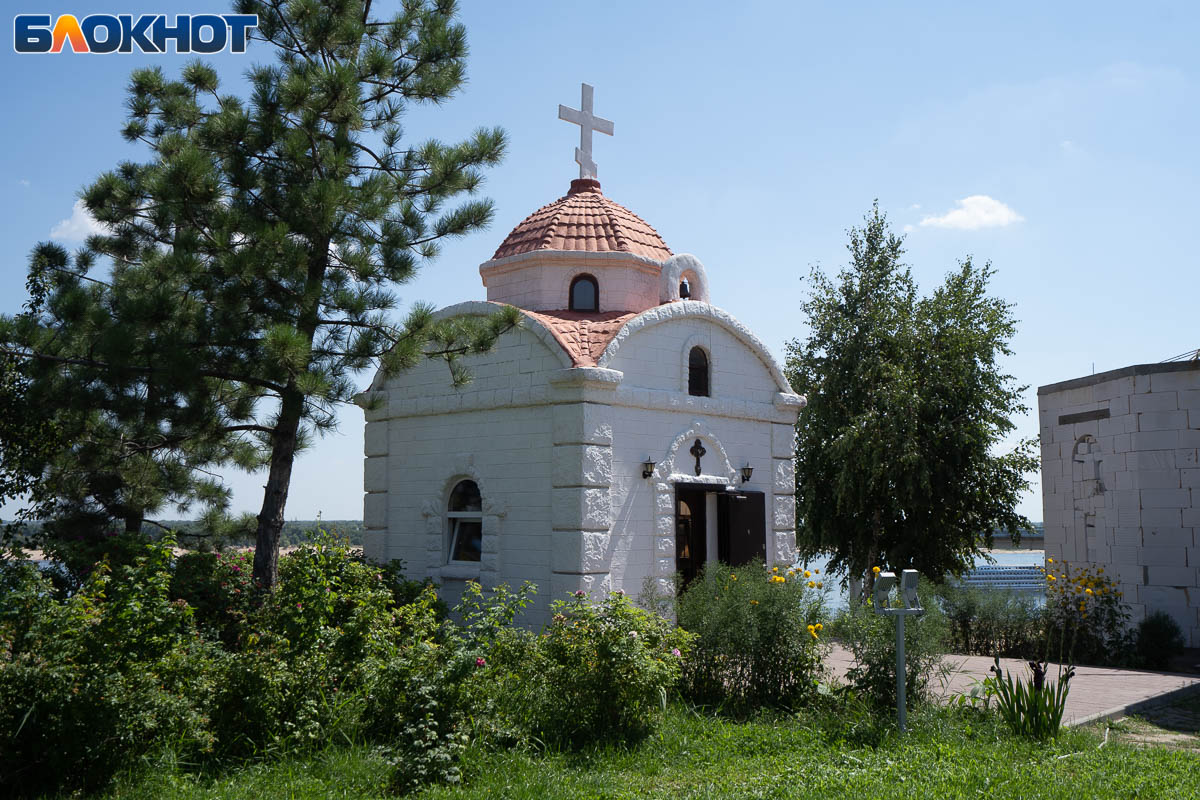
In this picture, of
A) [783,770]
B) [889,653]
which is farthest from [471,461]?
[783,770]

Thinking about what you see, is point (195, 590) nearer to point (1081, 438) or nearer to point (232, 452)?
point (232, 452)

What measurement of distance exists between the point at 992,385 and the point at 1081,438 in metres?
2.73

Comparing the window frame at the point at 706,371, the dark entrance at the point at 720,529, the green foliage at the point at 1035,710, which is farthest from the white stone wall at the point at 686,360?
the green foliage at the point at 1035,710

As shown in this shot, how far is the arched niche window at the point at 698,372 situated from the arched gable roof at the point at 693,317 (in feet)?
1.71

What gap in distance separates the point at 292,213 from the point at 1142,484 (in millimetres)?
13071

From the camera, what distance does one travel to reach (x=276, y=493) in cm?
1109

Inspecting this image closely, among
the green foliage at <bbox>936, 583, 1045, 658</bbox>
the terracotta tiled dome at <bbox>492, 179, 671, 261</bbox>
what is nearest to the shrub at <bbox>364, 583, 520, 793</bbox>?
the terracotta tiled dome at <bbox>492, 179, 671, 261</bbox>

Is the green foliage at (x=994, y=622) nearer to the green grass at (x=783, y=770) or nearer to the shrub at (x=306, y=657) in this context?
the green grass at (x=783, y=770)

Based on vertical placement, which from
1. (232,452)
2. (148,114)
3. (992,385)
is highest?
(148,114)

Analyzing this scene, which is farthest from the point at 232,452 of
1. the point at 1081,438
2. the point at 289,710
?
the point at 1081,438

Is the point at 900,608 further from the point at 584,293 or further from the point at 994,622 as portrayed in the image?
the point at 584,293

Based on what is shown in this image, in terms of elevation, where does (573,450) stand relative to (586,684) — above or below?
above

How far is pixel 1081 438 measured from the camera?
15.9 metres

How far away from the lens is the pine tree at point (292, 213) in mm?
10031
